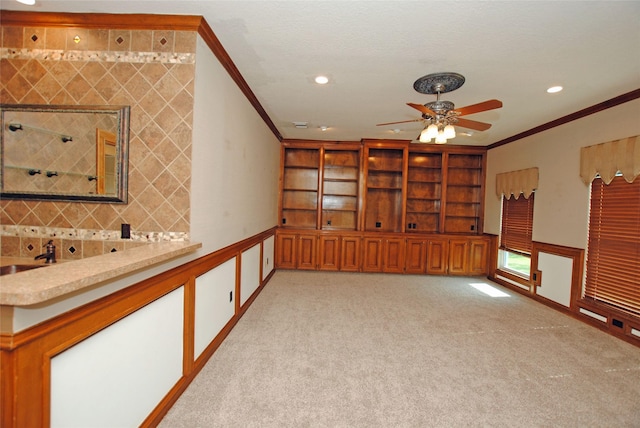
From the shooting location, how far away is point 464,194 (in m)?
6.14

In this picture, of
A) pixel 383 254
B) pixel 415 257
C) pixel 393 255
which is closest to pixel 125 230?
pixel 383 254

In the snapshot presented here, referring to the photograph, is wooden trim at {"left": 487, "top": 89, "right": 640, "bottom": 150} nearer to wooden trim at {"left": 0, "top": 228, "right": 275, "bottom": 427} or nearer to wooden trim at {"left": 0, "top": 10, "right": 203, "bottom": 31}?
wooden trim at {"left": 0, "top": 10, "right": 203, "bottom": 31}

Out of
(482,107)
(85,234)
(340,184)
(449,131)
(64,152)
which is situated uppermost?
(482,107)

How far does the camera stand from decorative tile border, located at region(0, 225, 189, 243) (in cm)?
199

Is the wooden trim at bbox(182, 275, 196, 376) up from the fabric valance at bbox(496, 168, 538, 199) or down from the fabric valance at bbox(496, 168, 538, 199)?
down

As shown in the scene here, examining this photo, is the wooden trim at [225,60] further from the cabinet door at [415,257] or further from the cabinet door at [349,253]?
the cabinet door at [415,257]

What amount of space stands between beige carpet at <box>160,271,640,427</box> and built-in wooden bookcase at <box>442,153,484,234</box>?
2523 millimetres

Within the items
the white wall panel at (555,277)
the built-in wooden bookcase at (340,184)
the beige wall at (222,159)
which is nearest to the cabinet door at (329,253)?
the built-in wooden bookcase at (340,184)

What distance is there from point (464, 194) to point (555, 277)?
2.52 metres

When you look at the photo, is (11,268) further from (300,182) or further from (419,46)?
(300,182)

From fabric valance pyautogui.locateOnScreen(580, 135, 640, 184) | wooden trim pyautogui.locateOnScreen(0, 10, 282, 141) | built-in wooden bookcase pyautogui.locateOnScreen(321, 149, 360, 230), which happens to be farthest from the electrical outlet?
fabric valance pyautogui.locateOnScreen(580, 135, 640, 184)

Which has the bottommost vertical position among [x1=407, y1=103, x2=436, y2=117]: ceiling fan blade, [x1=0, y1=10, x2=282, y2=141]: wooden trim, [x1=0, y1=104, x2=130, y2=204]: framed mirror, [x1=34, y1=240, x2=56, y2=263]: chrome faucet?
[x1=34, y1=240, x2=56, y2=263]: chrome faucet

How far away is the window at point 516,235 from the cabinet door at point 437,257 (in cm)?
98

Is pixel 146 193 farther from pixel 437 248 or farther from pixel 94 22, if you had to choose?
pixel 437 248
